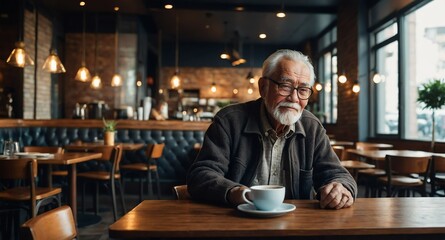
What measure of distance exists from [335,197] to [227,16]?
8.74 m

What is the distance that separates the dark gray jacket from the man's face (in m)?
0.09

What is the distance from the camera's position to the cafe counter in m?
6.19

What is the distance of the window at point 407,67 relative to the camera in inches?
241

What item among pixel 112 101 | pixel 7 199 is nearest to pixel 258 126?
pixel 7 199

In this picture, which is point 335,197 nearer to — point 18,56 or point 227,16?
point 18,56

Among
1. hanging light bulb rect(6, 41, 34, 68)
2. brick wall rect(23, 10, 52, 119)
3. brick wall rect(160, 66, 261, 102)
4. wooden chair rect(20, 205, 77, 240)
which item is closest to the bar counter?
hanging light bulb rect(6, 41, 34, 68)

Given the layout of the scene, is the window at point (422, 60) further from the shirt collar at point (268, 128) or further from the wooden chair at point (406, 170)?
the shirt collar at point (268, 128)

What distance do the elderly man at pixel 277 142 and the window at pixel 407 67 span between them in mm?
4493

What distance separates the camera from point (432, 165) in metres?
4.12

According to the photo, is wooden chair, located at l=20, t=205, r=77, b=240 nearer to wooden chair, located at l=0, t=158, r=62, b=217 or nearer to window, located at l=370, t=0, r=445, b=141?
wooden chair, located at l=0, t=158, r=62, b=217

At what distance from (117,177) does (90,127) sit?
1819mm

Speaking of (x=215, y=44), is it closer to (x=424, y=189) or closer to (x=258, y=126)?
(x=424, y=189)

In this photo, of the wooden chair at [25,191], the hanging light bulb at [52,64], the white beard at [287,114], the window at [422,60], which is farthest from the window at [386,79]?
the white beard at [287,114]

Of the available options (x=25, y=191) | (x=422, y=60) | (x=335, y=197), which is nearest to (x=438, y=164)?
(x=422, y=60)
